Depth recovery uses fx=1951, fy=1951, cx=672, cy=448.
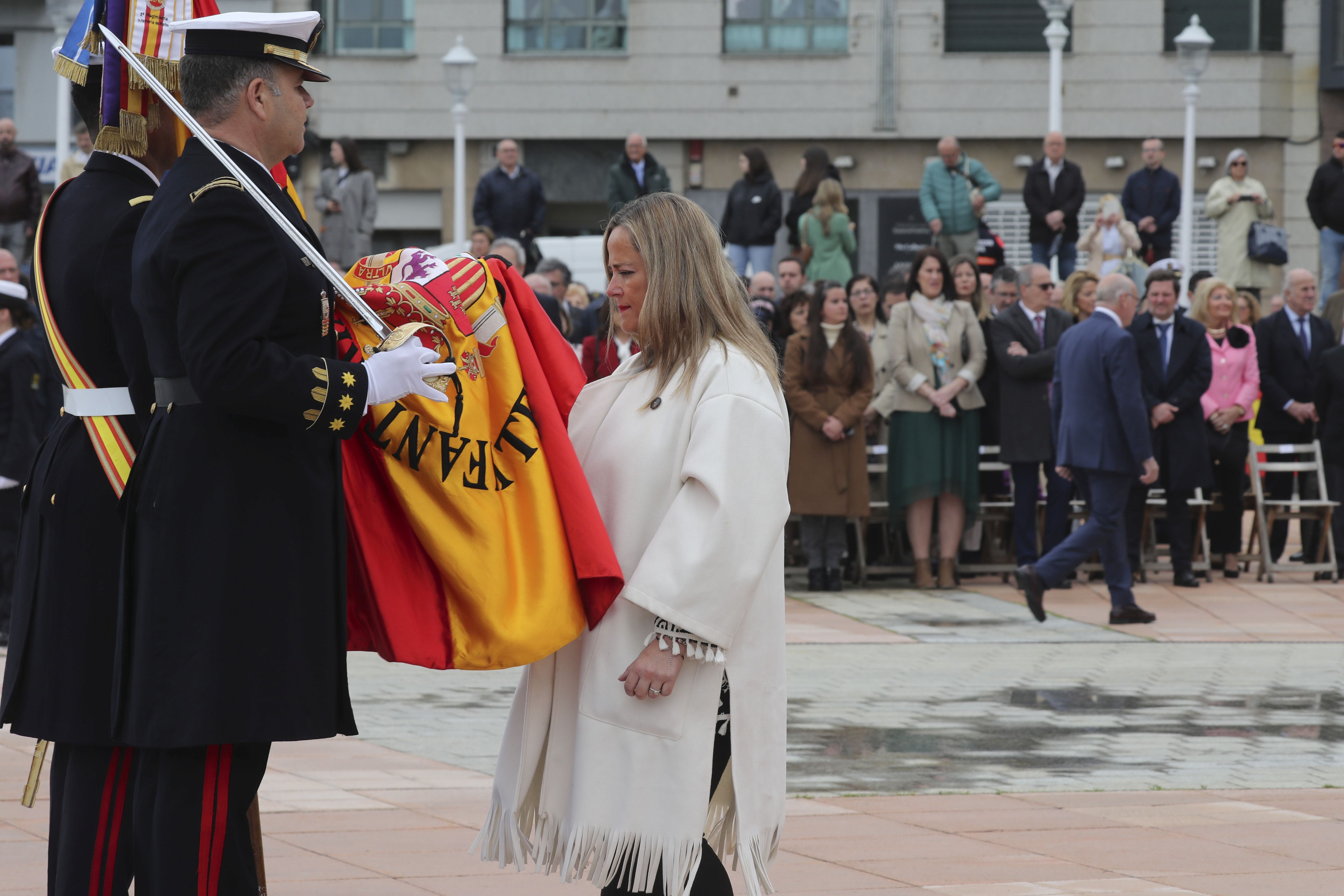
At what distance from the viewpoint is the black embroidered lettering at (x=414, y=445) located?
13.4 feet

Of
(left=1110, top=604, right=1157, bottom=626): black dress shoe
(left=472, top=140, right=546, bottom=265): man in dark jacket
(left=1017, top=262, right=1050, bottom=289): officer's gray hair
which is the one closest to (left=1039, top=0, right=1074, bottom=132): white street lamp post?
(left=472, top=140, right=546, bottom=265): man in dark jacket

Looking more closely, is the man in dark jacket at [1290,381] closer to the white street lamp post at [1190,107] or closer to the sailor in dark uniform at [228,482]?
the white street lamp post at [1190,107]

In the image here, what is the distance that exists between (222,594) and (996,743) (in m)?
4.82

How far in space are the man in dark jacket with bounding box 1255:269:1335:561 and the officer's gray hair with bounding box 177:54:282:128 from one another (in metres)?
12.2

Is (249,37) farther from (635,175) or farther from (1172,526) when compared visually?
(635,175)

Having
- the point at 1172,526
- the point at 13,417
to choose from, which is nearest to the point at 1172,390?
the point at 1172,526

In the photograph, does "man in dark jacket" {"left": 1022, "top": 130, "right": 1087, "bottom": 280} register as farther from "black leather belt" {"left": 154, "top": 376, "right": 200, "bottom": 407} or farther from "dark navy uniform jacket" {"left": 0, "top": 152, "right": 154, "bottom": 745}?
"black leather belt" {"left": 154, "top": 376, "right": 200, "bottom": 407}

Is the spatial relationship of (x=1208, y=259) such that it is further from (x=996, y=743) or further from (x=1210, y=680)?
(x=996, y=743)

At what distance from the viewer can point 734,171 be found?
29.6 metres

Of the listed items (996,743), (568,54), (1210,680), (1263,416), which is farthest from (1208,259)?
(996,743)

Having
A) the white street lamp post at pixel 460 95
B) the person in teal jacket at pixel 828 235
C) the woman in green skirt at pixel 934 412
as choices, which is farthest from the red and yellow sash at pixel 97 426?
the white street lamp post at pixel 460 95

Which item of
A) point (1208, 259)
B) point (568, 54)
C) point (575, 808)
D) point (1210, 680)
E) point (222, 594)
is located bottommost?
point (1210, 680)

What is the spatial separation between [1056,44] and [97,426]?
68.6 feet

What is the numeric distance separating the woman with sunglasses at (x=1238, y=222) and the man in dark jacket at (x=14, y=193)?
40.2 ft
